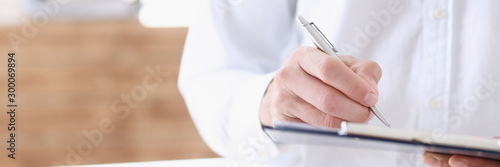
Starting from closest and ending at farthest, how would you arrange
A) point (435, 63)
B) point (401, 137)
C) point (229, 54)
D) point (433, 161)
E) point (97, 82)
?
point (401, 137) < point (433, 161) < point (435, 63) < point (229, 54) < point (97, 82)

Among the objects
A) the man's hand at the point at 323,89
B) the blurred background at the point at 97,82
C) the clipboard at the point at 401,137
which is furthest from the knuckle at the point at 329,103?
the blurred background at the point at 97,82

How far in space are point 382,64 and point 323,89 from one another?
0.72 feet

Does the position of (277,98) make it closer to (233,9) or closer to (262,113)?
(262,113)

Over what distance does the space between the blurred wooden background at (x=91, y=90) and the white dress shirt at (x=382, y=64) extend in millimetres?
1609

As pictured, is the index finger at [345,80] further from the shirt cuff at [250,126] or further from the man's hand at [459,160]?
the shirt cuff at [250,126]

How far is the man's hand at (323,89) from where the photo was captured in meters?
0.52

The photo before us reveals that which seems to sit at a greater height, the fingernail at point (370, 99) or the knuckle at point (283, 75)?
the knuckle at point (283, 75)

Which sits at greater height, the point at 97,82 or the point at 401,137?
the point at 97,82

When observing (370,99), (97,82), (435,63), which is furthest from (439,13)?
(97,82)

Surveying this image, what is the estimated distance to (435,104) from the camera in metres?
0.71

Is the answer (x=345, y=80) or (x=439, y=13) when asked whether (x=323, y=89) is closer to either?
(x=345, y=80)

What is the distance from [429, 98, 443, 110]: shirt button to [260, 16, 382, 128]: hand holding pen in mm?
177

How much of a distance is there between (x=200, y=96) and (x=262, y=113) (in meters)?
0.18

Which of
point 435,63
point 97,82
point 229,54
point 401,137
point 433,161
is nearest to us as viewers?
point 401,137
